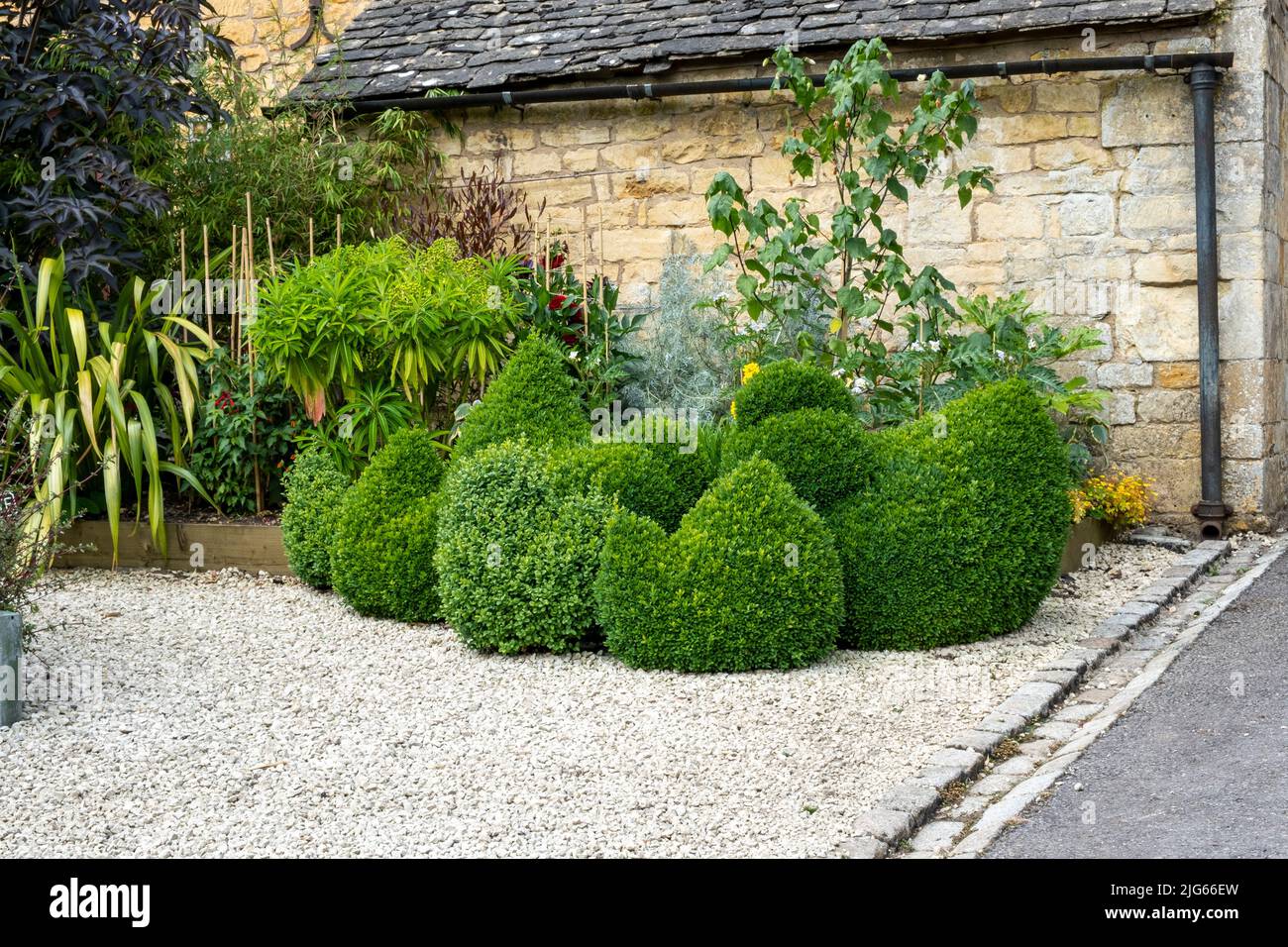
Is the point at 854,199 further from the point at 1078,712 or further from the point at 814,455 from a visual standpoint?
the point at 1078,712

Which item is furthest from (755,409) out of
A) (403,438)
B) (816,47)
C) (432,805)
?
(816,47)

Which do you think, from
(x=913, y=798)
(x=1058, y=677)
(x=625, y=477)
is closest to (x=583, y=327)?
(x=625, y=477)

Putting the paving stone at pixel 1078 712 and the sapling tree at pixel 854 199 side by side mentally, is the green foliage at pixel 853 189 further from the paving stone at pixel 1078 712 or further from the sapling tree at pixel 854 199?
the paving stone at pixel 1078 712

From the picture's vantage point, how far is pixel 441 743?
15.9ft

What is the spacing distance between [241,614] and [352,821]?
10.3ft

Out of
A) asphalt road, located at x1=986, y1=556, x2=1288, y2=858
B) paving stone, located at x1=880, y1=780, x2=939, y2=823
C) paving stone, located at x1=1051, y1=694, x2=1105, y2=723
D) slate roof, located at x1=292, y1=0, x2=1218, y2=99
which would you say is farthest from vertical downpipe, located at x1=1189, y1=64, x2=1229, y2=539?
paving stone, located at x1=880, y1=780, x2=939, y2=823

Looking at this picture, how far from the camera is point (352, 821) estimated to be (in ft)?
13.4

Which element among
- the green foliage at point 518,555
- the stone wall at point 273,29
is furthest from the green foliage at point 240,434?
the stone wall at point 273,29

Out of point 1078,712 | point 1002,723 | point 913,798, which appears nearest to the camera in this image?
point 913,798

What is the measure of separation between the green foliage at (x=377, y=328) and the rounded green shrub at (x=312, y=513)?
1.94ft

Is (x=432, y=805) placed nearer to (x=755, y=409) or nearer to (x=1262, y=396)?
(x=755, y=409)

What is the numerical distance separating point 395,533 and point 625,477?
1223 millimetres

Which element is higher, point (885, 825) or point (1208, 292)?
point (1208, 292)

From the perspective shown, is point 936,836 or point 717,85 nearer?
point 936,836
